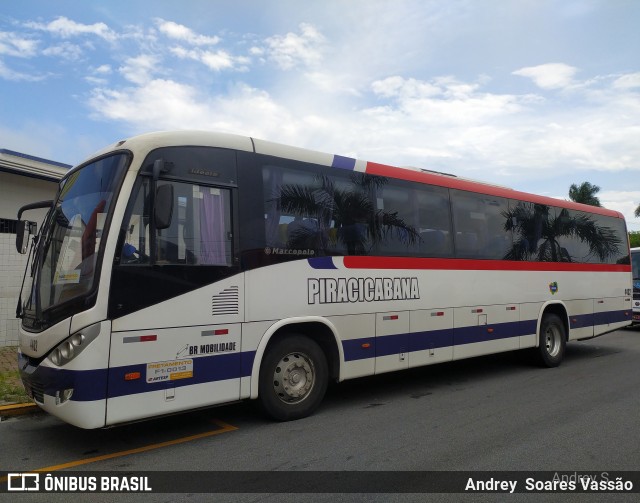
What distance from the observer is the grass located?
22.3 ft

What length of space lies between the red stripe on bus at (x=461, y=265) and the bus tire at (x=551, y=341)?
1027 mm

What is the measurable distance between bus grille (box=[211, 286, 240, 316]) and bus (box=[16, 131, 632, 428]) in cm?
2

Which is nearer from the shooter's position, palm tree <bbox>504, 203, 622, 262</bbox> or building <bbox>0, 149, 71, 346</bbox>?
palm tree <bbox>504, 203, 622, 262</bbox>

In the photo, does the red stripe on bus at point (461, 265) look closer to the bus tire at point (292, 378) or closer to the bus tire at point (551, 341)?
the bus tire at point (551, 341)

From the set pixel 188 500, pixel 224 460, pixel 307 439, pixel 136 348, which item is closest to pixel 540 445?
pixel 307 439

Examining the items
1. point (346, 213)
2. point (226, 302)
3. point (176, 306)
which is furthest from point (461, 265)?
point (176, 306)

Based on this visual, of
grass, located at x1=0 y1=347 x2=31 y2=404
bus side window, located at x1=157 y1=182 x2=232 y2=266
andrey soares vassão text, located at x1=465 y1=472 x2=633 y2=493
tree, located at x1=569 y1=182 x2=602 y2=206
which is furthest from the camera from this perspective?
tree, located at x1=569 y1=182 x2=602 y2=206

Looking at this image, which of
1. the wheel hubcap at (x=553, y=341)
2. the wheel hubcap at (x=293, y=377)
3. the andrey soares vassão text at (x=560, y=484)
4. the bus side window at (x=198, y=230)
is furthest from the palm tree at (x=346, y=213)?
the wheel hubcap at (x=553, y=341)

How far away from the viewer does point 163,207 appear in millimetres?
5031

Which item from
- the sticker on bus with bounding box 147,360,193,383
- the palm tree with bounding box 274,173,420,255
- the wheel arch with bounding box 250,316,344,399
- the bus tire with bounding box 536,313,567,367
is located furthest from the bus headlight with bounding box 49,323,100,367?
the bus tire with bounding box 536,313,567,367

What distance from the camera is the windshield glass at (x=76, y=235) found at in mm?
4957

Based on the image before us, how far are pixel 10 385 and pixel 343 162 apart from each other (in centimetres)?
578

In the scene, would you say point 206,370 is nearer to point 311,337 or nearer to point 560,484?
point 311,337

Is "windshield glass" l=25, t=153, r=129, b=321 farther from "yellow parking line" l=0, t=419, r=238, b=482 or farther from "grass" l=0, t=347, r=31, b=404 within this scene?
"grass" l=0, t=347, r=31, b=404
